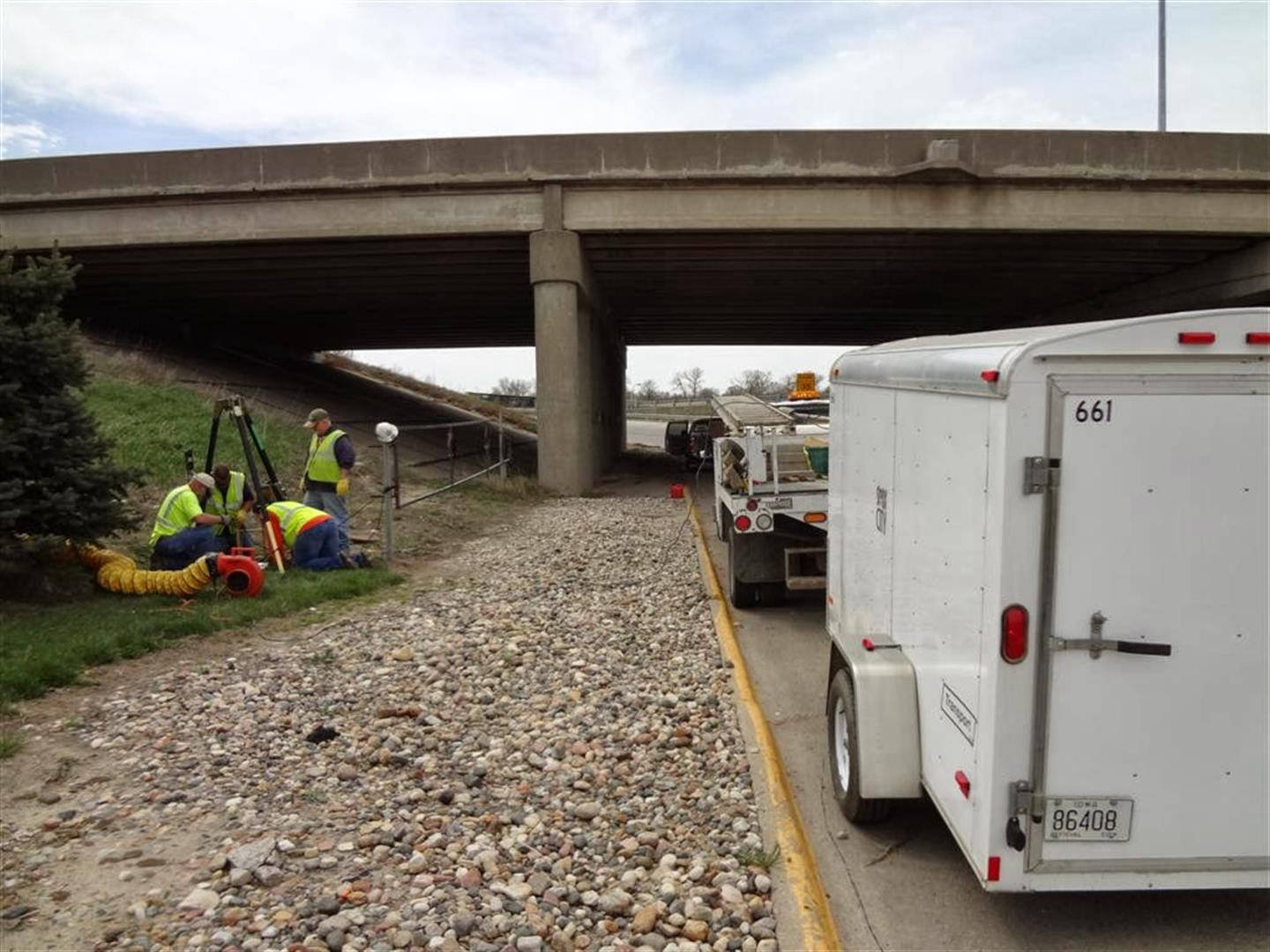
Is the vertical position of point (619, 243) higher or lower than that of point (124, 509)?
higher

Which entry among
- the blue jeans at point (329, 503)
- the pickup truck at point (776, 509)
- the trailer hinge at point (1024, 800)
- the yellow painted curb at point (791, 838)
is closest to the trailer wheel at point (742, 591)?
the pickup truck at point (776, 509)

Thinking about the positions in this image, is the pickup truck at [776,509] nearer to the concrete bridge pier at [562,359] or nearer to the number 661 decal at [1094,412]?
the number 661 decal at [1094,412]

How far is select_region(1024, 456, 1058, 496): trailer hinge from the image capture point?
3.03m

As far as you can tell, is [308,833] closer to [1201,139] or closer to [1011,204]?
[1011,204]

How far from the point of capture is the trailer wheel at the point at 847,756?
4.27 m

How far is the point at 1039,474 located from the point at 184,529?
8271 millimetres

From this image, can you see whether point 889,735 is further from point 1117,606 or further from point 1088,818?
point 1117,606

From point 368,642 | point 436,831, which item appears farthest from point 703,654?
point 436,831

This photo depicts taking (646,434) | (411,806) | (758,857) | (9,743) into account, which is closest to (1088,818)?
(758,857)

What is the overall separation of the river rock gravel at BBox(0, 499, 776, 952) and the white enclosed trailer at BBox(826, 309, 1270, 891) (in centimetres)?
125

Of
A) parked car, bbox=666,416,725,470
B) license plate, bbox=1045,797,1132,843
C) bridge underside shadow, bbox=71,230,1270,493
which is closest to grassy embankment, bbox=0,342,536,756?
bridge underside shadow, bbox=71,230,1270,493

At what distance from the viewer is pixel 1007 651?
3102 mm

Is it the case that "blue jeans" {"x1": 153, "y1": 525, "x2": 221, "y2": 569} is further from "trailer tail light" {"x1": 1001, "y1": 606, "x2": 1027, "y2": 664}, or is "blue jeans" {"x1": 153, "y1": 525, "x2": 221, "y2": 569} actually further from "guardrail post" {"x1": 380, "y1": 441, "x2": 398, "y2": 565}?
"trailer tail light" {"x1": 1001, "y1": 606, "x2": 1027, "y2": 664}

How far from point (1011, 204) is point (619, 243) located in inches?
326
